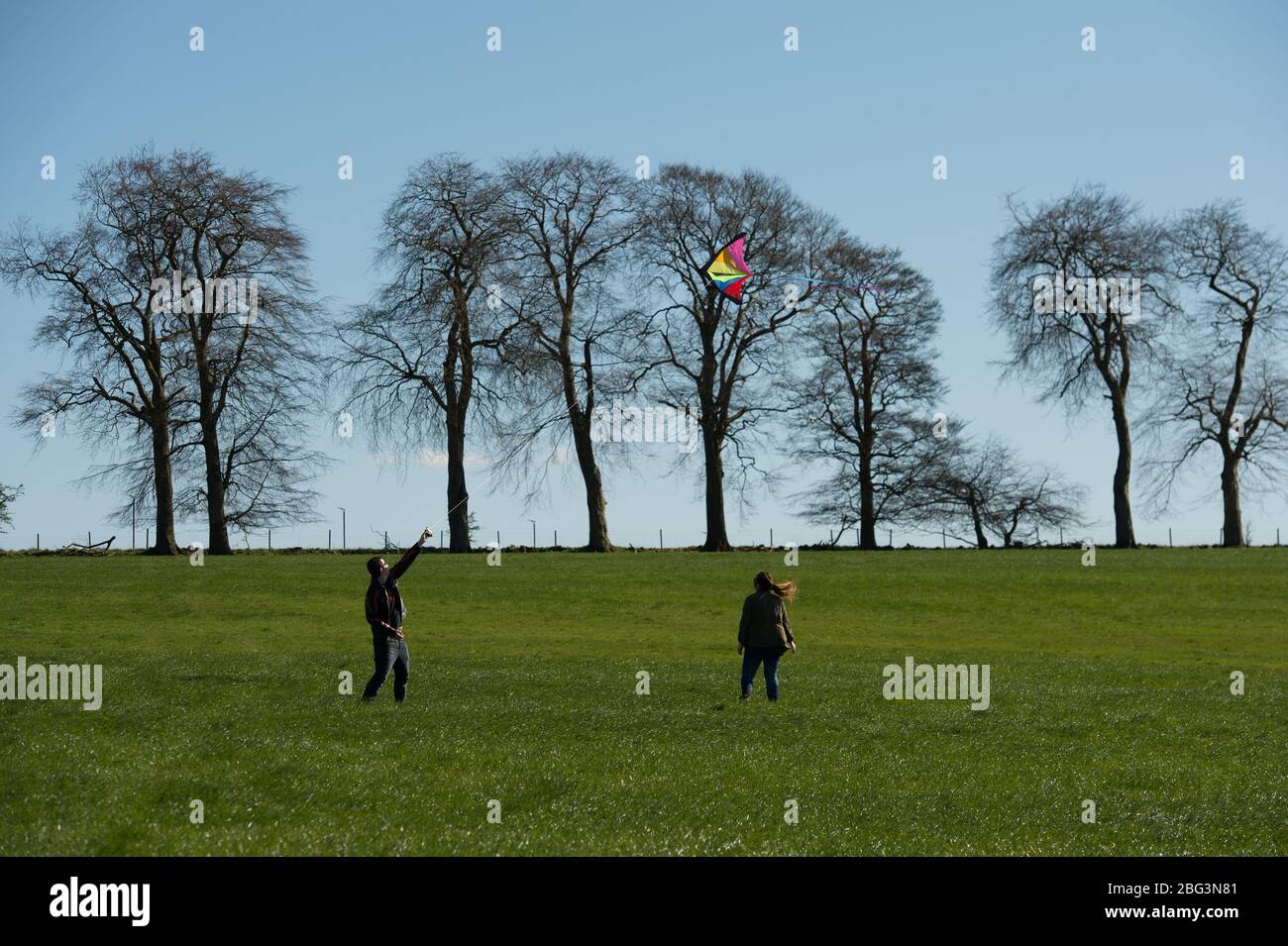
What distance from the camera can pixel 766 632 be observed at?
69.5 ft

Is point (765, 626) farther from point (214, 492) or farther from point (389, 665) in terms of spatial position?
point (214, 492)

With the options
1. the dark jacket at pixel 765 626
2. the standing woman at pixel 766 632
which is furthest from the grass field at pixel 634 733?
the dark jacket at pixel 765 626

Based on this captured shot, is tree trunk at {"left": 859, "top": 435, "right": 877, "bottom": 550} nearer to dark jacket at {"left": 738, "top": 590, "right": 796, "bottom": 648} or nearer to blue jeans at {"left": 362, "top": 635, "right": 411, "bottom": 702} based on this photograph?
dark jacket at {"left": 738, "top": 590, "right": 796, "bottom": 648}

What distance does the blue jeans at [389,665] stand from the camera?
19.9 m

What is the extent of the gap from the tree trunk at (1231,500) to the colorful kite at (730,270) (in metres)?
21.3

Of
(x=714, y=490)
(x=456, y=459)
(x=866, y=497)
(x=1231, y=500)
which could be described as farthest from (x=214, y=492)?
(x=1231, y=500)

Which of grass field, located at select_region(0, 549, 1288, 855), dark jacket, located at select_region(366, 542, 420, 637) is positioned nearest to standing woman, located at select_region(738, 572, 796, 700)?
grass field, located at select_region(0, 549, 1288, 855)

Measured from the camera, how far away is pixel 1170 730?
1959 centimetres

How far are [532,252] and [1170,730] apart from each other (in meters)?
37.9

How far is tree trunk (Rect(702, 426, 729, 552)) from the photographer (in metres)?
53.8

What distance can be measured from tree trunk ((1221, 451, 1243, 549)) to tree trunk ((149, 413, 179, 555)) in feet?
135
